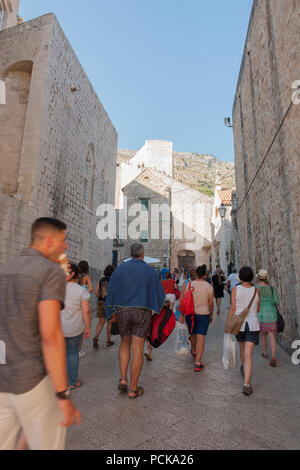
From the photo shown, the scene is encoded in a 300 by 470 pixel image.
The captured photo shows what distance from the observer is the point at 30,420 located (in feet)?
4.40

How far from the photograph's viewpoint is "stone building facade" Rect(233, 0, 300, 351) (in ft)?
17.1

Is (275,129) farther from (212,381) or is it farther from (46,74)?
(46,74)

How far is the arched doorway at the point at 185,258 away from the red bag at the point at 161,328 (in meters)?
27.1

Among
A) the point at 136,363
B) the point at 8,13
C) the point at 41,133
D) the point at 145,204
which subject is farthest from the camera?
the point at 145,204

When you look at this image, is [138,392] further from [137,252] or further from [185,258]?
[185,258]

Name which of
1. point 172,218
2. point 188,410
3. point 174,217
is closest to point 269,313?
point 188,410

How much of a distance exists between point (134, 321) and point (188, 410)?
3.67 feet

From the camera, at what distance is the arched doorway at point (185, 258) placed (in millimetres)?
31333

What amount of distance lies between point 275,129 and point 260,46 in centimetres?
306

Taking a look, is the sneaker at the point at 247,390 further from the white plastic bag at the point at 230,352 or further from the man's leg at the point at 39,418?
the man's leg at the point at 39,418

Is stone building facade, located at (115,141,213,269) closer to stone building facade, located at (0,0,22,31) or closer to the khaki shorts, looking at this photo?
stone building facade, located at (0,0,22,31)

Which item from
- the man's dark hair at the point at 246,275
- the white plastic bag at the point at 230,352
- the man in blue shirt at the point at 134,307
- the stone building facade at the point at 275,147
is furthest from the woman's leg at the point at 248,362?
the stone building facade at the point at 275,147

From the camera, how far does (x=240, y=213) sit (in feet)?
40.8
